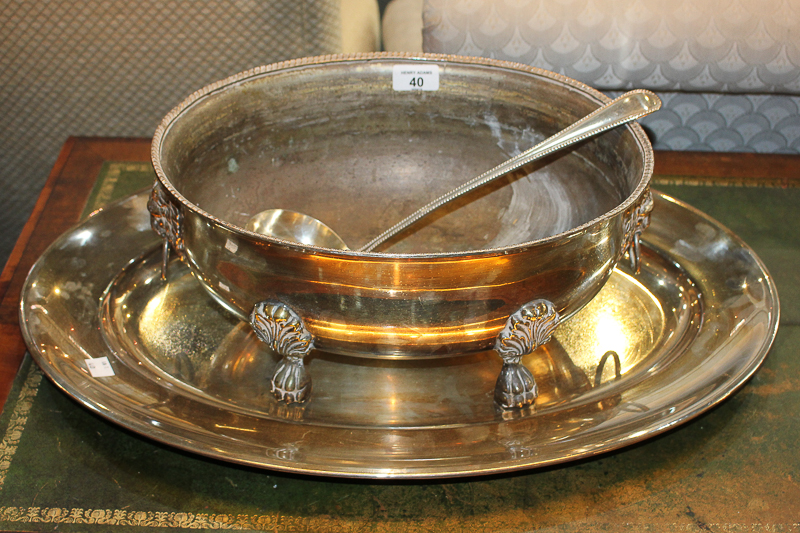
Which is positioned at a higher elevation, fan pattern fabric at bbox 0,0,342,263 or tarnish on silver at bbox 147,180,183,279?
fan pattern fabric at bbox 0,0,342,263

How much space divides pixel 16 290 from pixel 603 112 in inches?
22.7

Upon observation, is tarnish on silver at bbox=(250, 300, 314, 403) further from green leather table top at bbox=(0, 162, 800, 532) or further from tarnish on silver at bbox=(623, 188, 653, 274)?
tarnish on silver at bbox=(623, 188, 653, 274)

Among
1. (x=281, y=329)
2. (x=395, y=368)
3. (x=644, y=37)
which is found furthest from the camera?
(x=644, y=37)

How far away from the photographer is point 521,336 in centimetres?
50

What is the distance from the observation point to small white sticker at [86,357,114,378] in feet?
1.91

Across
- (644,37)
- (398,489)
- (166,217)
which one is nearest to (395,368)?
(398,489)

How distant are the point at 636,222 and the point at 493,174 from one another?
0.16 metres

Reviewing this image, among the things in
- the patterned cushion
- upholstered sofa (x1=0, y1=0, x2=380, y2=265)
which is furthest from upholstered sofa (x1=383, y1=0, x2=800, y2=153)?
upholstered sofa (x1=0, y1=0, x2=380, y2=265)

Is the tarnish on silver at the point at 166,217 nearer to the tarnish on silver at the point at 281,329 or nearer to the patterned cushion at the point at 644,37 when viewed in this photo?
the tarnish on silver at the point at 281,329

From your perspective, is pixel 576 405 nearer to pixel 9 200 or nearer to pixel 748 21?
pixel 748 21

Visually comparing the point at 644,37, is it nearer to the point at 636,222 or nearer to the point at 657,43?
the point at 657,43

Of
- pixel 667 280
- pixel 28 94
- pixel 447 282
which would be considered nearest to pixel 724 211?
pixel 667 280

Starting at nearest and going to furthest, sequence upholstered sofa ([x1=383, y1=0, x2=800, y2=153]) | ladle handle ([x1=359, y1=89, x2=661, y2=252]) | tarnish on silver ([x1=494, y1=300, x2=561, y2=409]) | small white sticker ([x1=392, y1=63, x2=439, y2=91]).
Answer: tarnish on silver ([x1=494, y1=300, x2=561, y2=409]), ladle handle ([x1=359, y1=89, x2=661, y2=252]), small white sticker ([x1=392, y1=63, x2=439, y2=91]), upholstered sofa ([x1=383, y1=0, x2=800, y2=153])

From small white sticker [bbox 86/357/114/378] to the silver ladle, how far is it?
0.18 m
